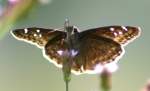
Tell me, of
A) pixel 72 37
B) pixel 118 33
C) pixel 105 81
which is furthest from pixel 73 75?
pixel 105 81

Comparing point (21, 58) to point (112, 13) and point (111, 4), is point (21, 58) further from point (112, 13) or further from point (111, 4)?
point (111, 4)

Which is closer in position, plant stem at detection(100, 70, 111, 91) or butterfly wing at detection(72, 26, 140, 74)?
plant stem at detection(100, 70, 111, 91)

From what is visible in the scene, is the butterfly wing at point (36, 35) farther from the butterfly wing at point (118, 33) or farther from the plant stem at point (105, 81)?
the plant stem at point (105, 81)

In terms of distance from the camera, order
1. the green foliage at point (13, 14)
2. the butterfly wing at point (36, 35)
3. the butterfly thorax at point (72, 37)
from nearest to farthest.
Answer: the green foliage at point (13, 14) → the butterfly thorax at point (72, 37) → the butterfly wing at point (36, 35)

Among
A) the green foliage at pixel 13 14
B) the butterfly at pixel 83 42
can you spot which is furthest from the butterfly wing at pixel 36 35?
the green foliage at pixel 13 14

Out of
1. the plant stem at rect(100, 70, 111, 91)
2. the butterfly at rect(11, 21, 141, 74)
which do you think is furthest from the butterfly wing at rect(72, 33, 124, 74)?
the plant stem at rect(100, 70, 111, 91)

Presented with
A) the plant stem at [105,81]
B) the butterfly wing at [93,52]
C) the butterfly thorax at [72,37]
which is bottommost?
the plant stem at [105,81]

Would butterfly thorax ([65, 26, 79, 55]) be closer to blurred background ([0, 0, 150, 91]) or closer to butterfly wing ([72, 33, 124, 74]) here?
butterfly wing ([72, 33, 124, 74])
